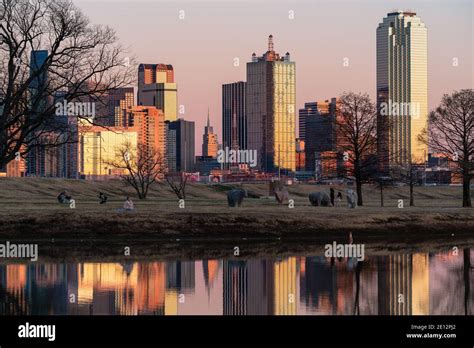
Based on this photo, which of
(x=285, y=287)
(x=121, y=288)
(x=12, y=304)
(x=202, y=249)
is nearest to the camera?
(x=12, y=304)

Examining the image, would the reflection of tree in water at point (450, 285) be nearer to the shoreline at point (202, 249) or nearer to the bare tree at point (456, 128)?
the shoreline at point (202, 249)

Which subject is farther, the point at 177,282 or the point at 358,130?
the point at 358,130

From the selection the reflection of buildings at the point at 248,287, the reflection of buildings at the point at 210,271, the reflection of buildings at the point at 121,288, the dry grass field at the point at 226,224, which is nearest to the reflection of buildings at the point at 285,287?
the reflection of buildings at the point at 248,287

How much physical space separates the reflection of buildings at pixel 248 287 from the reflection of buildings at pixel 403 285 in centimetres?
331

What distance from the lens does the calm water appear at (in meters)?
24.5

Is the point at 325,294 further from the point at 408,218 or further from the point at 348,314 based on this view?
the point at 408,218

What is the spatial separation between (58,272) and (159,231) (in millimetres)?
15073

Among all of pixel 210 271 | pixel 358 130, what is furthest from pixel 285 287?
pixel 358 130

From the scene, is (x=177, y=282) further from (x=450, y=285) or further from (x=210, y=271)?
(x=450, y=285)

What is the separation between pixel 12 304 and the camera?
25.1 metres

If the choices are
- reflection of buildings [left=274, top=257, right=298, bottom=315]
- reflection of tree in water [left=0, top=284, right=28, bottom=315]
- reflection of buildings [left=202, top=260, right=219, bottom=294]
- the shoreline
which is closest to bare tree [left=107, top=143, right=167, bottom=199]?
the shoreline

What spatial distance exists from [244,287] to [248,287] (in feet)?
0.42
